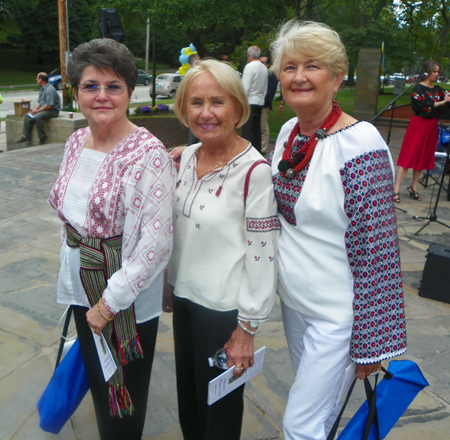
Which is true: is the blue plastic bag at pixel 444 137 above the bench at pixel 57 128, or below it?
above

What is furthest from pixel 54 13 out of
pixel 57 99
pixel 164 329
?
pixel 164 329

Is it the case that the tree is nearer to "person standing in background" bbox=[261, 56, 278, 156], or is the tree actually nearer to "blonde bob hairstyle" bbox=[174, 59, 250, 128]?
"person standing in background" bbox=[261, 56, 278, 156]

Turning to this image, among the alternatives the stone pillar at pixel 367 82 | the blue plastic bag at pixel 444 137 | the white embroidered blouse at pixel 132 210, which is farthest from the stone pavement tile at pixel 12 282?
the stone pillar at pixel 367 82

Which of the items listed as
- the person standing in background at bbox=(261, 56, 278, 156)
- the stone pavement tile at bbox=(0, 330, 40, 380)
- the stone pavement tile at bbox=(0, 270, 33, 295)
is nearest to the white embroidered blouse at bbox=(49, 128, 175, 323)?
the stone pavement tile at bbox=(0, 330, 40, 380)

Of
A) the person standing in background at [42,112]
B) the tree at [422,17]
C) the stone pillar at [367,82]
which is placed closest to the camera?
the person standing in background at [42,112]

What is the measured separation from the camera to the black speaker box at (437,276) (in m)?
3.97

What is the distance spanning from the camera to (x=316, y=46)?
157cm

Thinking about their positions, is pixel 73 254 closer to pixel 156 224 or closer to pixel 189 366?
pixel 156 224

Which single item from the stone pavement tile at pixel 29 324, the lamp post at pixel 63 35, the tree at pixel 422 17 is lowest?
the stone pavement tile at pixel 29 324

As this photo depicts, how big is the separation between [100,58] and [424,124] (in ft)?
19.7

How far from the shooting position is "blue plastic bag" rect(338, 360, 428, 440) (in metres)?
1.68

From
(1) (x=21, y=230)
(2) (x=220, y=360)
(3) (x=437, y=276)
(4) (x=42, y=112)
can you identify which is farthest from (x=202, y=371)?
(4) (x=42, y=112)

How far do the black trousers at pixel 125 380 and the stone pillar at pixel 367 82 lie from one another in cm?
1317

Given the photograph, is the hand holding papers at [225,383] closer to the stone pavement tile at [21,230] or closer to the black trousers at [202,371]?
the black trousers at [202,371]
